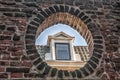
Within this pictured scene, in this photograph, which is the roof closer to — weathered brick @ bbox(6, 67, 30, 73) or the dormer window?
the dormer window

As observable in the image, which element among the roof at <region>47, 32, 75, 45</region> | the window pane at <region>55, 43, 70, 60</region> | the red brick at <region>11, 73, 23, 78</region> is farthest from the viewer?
the roof at <region>47, 32, 75, 45</region>

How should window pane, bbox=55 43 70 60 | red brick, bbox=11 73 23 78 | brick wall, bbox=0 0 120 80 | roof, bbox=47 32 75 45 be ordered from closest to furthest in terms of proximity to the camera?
1. red brick, bbox=11 73 23 78
2. brick wall, bbox=0 0 120 80
3. window pane, bbox=55 43 70 60
4. roof, bbox=47 32 75 45

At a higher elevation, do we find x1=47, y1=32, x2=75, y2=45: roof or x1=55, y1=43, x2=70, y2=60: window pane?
x1=47, y1=32, x2=75, y2=45: roof

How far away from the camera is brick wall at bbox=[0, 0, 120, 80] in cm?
493

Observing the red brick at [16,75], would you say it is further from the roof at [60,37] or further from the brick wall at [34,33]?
the roof at [60,37]

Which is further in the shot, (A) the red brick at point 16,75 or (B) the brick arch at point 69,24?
(B) the brick arch at point 69,24

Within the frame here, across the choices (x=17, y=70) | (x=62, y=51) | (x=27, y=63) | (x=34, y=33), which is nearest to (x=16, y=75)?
(x=17, y=70)

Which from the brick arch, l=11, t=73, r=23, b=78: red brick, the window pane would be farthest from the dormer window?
l=11, t=73, r=23, b=78: red brick

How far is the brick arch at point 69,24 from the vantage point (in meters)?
4.98

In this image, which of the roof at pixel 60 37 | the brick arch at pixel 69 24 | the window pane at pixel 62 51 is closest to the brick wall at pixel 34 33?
the brick arch at pixel 69 24

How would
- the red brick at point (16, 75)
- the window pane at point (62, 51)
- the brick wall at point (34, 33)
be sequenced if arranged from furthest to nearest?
1. the window pane at point (62, 51)
2. the brick wall at point (34, 33)
3. the red brick at point (16, 75)

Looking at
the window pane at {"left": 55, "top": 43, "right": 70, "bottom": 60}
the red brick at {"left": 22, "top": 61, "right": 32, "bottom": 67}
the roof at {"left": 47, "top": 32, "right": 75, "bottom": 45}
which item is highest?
the roof at {"left": 47, "top": 32, "right": 75, "bottom": 45}

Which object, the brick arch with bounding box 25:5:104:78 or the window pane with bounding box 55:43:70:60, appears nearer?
the brick arch with bounding box 25:5:104:78

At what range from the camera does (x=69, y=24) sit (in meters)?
5.94
